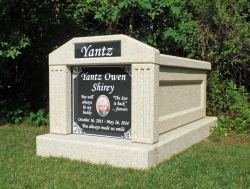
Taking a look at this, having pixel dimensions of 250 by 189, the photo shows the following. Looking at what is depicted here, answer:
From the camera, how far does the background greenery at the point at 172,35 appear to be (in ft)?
22.9

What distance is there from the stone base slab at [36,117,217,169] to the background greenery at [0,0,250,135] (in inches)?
83.4

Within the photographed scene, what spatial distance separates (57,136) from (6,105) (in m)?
4.06

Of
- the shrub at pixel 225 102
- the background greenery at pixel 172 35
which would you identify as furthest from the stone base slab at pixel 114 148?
the background greenery at pixel 172 35

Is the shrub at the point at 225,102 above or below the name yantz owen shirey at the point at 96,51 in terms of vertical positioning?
below

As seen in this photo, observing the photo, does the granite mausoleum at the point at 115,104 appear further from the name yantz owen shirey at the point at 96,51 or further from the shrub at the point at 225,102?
the shrub at the point at 225,102

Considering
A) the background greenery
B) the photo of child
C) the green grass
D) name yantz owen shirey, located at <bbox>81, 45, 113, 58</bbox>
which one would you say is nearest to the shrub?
the background greenery

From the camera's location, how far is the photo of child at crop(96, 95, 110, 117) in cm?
483

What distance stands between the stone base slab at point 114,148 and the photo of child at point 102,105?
371 mm

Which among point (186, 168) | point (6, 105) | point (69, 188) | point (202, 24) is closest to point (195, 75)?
point (202, 24)

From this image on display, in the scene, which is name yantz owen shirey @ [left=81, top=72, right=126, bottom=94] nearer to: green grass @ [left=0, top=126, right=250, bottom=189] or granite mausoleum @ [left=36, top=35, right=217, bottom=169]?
granite mausoleum @ [left=36, top=35, right=217, bottom=169]

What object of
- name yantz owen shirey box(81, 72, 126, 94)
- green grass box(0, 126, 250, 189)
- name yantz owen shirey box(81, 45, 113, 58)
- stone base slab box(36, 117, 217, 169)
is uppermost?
name yantz owen shirey box(81, 45, 113, 58)

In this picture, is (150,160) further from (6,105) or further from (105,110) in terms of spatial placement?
(6,105)

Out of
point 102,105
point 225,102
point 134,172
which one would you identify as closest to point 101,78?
point 102,105

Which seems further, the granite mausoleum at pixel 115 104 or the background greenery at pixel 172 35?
the background greenery at pixel 172 35
